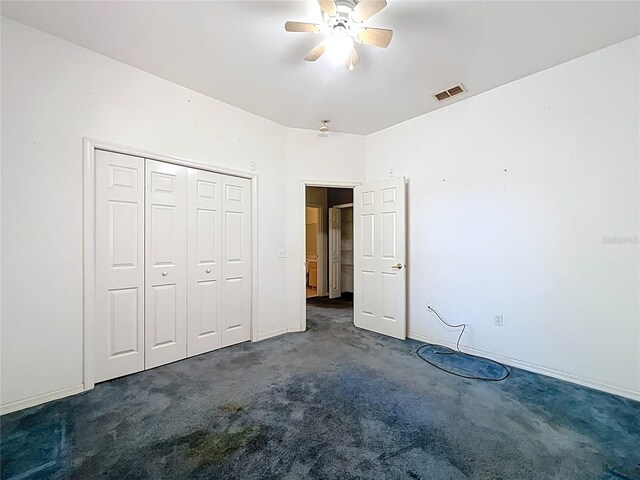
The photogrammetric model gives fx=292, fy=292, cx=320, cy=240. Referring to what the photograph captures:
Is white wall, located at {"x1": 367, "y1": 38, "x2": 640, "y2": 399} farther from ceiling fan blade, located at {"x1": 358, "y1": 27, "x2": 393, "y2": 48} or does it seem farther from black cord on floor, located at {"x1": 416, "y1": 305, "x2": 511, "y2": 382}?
ceiling fan blade, located at {"x1": 358, "y1": 27, "x2": 393, "y2": 48}

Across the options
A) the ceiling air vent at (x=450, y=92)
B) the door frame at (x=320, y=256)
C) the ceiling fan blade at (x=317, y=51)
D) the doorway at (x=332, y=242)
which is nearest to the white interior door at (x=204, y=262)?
the ceiling fan blade at (x=317, y=51)

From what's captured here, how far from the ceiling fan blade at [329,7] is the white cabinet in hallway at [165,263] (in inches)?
79.1

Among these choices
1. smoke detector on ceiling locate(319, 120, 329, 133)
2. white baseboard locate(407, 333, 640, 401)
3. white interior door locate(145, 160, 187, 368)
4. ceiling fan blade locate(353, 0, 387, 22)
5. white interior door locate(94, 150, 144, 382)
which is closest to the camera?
ceiling fan blade locate(353, 0, 387, 22)

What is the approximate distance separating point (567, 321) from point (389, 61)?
279 centimetres

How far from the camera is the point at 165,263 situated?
2.90m

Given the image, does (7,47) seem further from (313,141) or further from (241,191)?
(313,141)

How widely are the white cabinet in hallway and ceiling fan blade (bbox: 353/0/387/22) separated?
214cm

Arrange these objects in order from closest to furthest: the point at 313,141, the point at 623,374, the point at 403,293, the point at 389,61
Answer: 1. the point at 623,374
2. the point at 389,61
3. the point at 403,293
4. the point at 313,141

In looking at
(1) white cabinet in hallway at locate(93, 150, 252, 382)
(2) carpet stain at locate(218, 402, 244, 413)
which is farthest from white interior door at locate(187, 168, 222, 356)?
(2) carpet stain at locate(218, 402, 244, 413)

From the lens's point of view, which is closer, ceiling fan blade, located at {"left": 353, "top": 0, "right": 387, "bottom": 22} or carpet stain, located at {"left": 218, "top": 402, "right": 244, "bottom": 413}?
ceiling fan blade, located at {"left": 353, "top": 0, "right": 387, "bottom": 22}

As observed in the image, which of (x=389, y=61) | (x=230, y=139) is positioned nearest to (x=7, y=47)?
(x=230, y=139)

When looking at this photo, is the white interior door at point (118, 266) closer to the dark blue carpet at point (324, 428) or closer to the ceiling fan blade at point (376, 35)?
the dark blue carpet at point (324, 428)

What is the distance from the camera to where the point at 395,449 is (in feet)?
5.58

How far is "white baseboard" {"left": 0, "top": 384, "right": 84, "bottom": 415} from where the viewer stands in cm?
205
